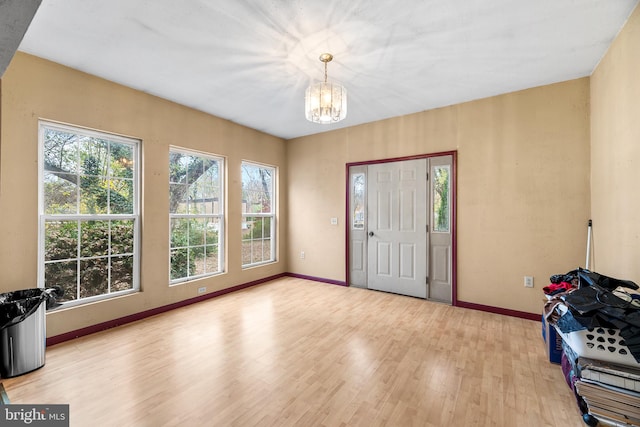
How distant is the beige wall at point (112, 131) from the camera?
2.52 m

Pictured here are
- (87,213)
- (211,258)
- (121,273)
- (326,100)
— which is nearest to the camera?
(326,100)

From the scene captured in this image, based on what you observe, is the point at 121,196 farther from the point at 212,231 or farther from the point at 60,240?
the point at 212,231

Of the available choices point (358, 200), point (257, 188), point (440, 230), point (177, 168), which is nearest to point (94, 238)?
point (177, 168)

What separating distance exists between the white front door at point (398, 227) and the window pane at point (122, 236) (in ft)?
11.5

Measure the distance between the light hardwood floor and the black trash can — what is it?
0.13 m

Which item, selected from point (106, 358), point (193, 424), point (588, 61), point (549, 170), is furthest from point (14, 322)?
point (588, 61)

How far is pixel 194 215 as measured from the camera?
4121 millimetres

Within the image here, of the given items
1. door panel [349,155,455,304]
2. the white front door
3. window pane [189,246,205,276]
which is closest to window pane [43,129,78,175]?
window pane [189,246,205,276]

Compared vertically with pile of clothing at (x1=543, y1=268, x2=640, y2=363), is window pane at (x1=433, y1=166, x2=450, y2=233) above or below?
above

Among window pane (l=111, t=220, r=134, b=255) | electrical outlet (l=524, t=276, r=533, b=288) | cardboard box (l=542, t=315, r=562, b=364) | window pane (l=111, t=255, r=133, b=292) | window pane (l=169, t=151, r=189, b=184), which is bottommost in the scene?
cardboard box (l=542, t=315, r=562, b=364)

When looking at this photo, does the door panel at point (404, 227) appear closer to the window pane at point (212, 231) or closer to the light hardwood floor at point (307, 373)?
the light hardwood floor at point (307, 373)

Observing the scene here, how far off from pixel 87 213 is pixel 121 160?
2.43ft

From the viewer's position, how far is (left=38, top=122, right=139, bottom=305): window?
281 cm

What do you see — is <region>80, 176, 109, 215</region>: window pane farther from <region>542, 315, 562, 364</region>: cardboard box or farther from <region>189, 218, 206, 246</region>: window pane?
<region>542, 315, 562, 364</region>: cardboard box
